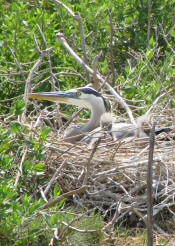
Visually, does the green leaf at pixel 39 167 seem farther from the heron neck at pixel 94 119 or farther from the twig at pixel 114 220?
the heron neck at pixel 94 119

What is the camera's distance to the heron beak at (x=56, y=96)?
9.57 meters

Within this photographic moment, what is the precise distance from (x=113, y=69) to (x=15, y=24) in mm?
1098

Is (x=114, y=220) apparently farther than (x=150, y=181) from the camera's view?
Yes

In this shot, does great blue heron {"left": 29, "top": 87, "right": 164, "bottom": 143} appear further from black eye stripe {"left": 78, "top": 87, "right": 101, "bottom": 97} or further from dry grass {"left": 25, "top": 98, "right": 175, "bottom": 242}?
dry grass {"left": 25, "top": 98, "right": 175, "bottom": 242}

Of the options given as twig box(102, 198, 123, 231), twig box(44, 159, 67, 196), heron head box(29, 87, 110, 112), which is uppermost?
heron head box(29, 87, 110, 112)

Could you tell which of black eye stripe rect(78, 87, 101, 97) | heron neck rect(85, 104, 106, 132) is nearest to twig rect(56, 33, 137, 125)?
black eye stripe rect(78, 87, 101, 97)

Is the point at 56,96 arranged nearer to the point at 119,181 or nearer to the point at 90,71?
the point at 90,71

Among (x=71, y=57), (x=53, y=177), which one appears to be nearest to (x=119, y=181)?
(x=53, y=177)

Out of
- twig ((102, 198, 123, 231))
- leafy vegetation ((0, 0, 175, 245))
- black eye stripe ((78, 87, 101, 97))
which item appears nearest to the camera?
twig ((102, 198, 123, 231))

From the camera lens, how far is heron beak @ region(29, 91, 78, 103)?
9.57m

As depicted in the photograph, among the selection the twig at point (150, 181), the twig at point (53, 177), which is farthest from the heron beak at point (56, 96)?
the twig at point (150, 181)

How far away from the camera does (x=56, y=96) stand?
31.5 feet

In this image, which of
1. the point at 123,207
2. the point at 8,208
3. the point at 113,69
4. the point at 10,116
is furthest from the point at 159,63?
the point at 8,208

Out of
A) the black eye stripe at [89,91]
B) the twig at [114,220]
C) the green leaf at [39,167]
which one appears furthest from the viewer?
the black eye stripe at [89,91]
